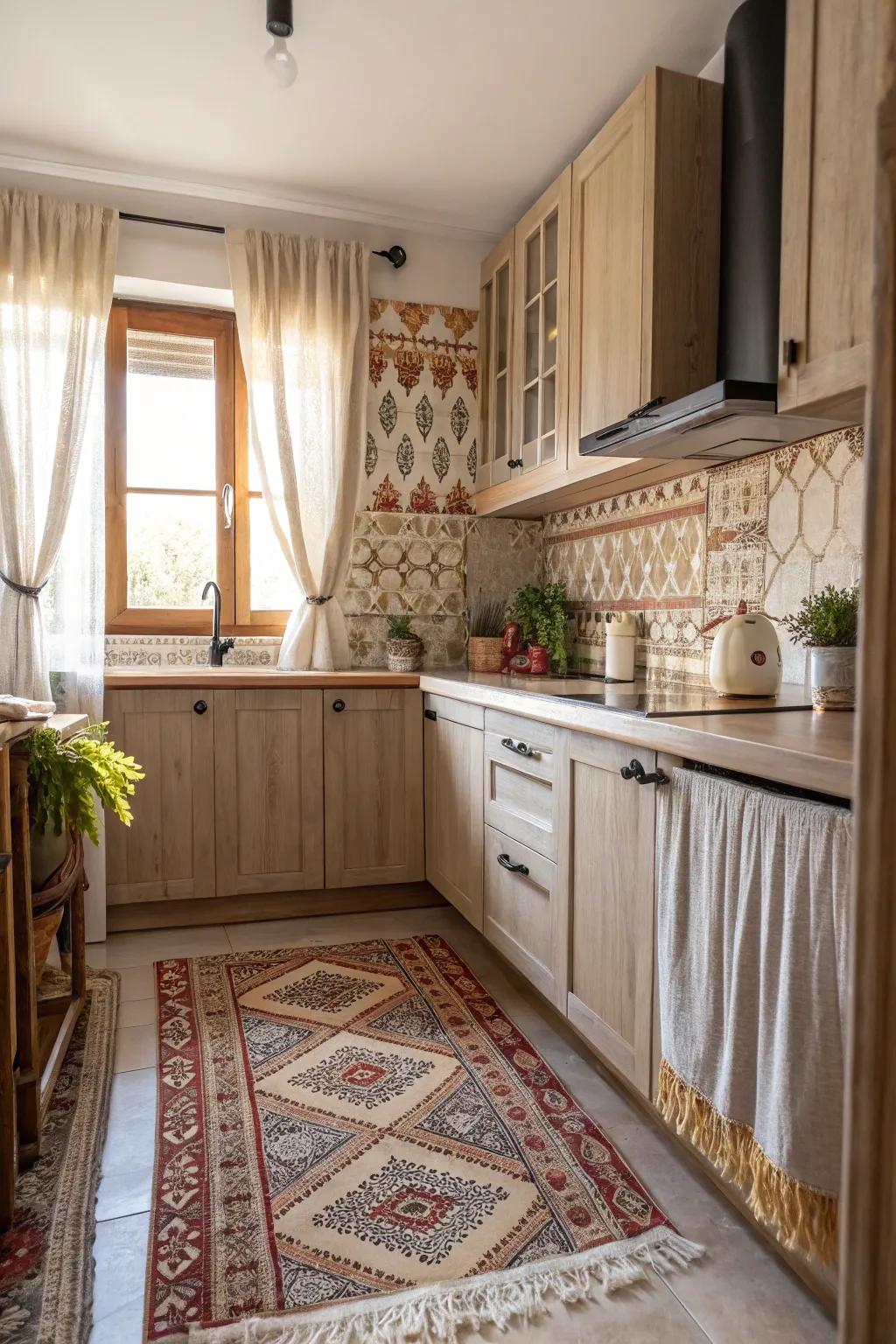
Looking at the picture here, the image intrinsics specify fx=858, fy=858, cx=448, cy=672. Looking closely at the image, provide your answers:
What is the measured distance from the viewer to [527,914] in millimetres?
2266

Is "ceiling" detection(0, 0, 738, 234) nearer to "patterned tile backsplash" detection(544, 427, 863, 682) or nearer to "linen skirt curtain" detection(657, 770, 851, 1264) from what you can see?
"patterned tile backsplash" detection(544, 427, 863, 682)

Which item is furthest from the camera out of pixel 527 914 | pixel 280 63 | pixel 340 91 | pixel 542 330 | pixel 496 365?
pixel 496 365

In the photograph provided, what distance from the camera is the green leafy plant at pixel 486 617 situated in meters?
3.54

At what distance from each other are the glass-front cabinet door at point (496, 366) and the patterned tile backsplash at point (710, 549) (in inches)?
14.8

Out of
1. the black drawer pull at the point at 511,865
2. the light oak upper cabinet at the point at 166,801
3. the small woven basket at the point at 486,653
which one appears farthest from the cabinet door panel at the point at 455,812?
the light oak upper cabinet at the point at 166,801

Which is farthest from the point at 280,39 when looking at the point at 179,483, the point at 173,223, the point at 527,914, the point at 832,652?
the point at 527,914

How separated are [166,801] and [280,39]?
89.4 inches

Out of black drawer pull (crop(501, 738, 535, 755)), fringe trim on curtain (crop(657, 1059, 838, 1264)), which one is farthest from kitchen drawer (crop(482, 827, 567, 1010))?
fringe trim on curtain (crop(657, 1059, 838, 1264))

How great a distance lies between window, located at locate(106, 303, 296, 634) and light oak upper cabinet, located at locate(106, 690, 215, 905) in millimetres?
588

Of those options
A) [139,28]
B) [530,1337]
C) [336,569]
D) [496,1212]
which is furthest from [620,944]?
[139,28]

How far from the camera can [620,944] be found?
5.82 feet

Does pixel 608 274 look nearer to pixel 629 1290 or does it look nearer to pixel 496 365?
pixel 496 365

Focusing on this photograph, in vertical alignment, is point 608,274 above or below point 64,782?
above

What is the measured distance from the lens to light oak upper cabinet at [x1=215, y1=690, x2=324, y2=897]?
3.02 meters
